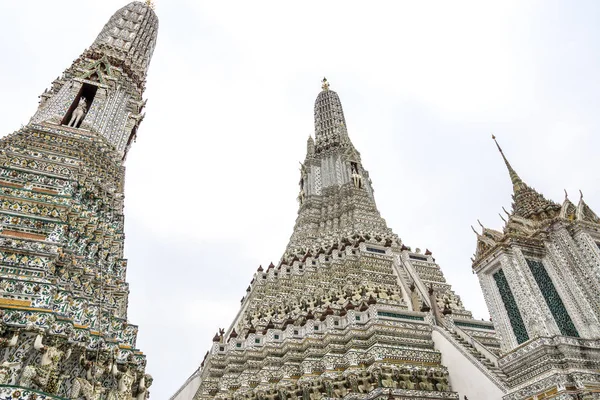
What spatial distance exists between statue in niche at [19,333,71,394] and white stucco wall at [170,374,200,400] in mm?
12422

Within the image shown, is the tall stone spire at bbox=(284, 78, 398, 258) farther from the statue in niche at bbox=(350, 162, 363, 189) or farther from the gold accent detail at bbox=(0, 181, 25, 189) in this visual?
the gold accent detail at bbox=(0, 181, 25, 189)

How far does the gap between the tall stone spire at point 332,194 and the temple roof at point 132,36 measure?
13.1m

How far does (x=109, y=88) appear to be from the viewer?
1688cm

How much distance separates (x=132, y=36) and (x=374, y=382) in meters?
18.8

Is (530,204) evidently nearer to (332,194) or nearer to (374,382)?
(374,382)

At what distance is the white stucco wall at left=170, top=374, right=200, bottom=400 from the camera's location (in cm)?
1770

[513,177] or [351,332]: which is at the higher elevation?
[513,177]

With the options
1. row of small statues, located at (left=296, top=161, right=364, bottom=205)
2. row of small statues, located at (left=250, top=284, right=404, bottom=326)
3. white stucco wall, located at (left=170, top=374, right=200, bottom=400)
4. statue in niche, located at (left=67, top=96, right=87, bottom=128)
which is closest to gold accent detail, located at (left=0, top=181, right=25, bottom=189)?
statue in niche, located at (left=67, top=96, right=87, bottom=128)

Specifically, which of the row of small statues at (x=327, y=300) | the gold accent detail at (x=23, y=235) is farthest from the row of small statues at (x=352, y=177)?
the gold accent detail at (x=23, y=235)

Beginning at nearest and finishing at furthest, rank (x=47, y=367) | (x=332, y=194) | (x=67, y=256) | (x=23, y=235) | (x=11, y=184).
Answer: (x=47, y=367), (x=23, y=235), (x=67, y=256), (x=11, y=184), (x=332, y=194)

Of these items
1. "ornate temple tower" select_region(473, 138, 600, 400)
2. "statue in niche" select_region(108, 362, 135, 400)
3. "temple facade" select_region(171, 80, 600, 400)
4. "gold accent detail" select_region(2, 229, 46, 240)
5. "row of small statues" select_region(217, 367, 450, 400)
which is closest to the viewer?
"statue in niche" select_region(108, 362, 135, 400)

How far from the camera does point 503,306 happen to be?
977 centimetres

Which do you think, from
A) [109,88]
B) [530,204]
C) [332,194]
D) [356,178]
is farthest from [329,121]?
[530,204]

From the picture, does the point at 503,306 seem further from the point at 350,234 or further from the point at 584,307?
the point at 350,234
